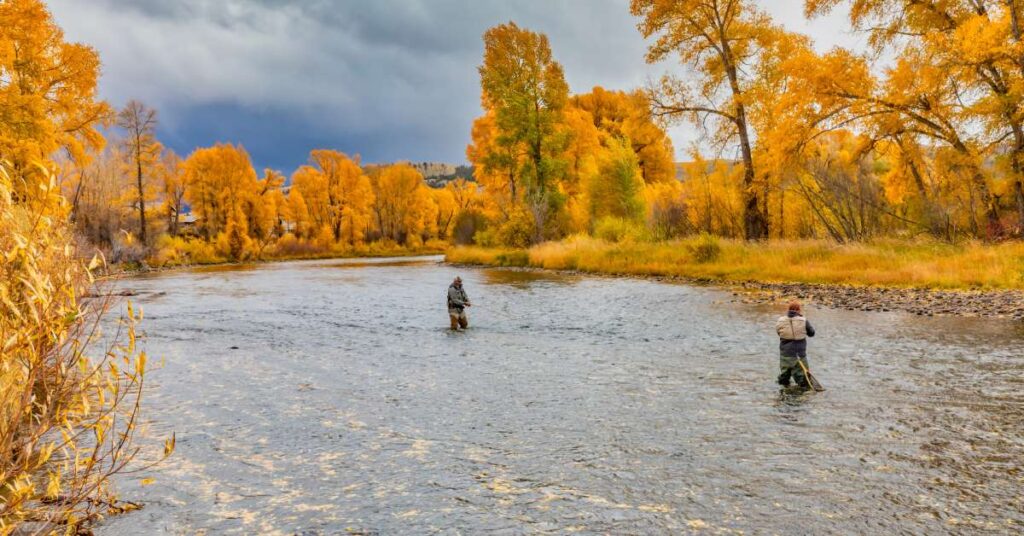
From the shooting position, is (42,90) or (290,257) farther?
(290,257)

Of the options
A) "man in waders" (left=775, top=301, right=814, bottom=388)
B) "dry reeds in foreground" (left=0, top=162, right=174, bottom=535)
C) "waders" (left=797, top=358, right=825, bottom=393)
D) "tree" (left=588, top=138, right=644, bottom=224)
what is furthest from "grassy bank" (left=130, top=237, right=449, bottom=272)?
"waders" (left=797, top=358, right=825, bottom=393)

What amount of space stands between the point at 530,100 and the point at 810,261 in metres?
21.9

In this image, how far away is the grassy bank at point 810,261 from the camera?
17.1m

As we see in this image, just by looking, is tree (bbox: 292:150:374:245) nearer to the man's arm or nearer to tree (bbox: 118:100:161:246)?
tree (bbox: 118:100:161:246)

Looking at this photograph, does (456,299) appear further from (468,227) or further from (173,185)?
(173,185)

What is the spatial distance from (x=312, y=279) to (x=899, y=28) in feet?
98.5

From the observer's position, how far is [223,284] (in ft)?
102

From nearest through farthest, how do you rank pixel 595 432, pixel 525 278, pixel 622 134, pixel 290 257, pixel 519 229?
pixel 595 432, pixel 525 278, pixel 519 229, pixel 622 134, pixel 290 257

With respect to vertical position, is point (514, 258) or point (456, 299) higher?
point (514, 258)

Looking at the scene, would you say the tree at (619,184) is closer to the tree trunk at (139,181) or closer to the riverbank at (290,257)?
the riverbank at (290,257)

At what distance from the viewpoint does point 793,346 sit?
27.5 feet

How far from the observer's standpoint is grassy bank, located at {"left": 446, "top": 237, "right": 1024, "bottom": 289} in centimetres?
1714

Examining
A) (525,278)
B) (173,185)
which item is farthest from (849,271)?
(173,185)

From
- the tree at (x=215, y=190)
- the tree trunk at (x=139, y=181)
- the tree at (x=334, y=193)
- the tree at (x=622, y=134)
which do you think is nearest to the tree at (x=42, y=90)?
the tree trunk at (x=139, y=181)
